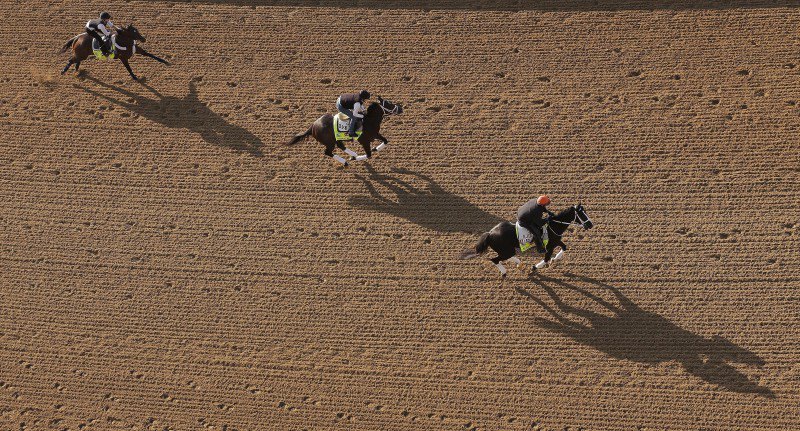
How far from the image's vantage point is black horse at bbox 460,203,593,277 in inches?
395

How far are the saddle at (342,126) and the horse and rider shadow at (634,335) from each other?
4.05 m

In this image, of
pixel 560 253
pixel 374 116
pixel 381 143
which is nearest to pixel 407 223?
pixel 381 143

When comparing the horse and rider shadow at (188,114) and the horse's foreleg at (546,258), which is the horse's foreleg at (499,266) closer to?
the horse's foreleg at (546,258)

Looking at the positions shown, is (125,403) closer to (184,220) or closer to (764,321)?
(184,220)

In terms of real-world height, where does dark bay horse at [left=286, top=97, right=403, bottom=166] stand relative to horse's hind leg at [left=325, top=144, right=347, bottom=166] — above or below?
above

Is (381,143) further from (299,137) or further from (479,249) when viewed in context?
(479,249)

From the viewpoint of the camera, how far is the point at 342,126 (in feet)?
37.9

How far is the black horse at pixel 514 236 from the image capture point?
1003cm

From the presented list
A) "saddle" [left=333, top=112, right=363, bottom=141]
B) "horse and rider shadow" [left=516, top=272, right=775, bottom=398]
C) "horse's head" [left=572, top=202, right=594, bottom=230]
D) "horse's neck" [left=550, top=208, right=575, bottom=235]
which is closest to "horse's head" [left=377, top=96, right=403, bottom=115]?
"saddle" [left=333, top=112, right=363, bottom=141]

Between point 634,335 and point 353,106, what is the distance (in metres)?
6.14

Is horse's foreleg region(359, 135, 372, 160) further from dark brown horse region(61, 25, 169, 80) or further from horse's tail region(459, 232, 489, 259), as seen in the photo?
dark brown horse region(61, 25, 169, 80)

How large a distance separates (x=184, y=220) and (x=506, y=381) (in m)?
6.67

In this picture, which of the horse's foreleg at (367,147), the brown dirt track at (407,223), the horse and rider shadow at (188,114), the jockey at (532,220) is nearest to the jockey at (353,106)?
the horse's foreleg at (367,147)

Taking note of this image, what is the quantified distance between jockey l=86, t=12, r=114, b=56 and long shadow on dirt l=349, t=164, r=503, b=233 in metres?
5.75
